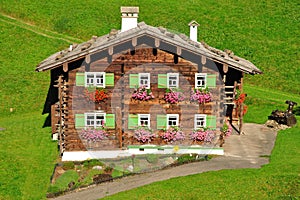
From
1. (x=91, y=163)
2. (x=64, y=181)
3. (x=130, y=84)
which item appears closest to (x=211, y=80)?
(x=130, y=84)

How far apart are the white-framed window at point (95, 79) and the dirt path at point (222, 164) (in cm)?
610

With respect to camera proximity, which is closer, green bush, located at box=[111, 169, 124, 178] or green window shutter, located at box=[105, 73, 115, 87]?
green bush, located at box=[111, 169, 124, 178]

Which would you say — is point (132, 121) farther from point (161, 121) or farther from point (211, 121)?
point (211, 121)

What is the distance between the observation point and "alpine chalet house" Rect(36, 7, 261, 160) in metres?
31.8

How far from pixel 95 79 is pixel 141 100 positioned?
3.03 m

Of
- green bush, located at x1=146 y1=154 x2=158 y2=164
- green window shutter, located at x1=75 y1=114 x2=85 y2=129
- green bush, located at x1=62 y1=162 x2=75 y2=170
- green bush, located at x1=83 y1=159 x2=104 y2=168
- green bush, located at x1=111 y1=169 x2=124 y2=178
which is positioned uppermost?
green window shutter, located at x1=75 y1=114 x2=85 y2=129

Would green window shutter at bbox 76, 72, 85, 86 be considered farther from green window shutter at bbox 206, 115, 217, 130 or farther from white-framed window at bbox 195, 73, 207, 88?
green window shutter at bbox 206, 115, 217, 130

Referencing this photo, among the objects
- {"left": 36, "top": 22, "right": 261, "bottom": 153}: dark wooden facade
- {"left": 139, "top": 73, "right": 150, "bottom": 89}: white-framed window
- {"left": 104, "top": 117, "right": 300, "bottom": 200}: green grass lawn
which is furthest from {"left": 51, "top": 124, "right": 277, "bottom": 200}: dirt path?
{"left": 139, "top": 73, "right": 150, "bottom": 89}: white-framed window

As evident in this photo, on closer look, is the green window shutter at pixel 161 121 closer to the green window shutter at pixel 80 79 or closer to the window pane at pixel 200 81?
the window pane at pixel 200 81

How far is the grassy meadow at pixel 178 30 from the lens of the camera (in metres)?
28.0

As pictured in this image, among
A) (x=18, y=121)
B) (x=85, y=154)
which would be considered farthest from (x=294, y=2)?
(x=85, y=154)

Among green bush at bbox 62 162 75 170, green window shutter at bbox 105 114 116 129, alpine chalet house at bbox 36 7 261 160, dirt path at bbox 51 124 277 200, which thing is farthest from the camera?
green window shutter at bbox 105 114 116 129

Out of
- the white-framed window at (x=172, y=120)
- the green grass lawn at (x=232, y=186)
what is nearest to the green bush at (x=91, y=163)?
the green grass lawn at (x=232, y=186)

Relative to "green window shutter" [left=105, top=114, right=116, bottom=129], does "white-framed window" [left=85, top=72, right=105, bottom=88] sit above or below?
above
